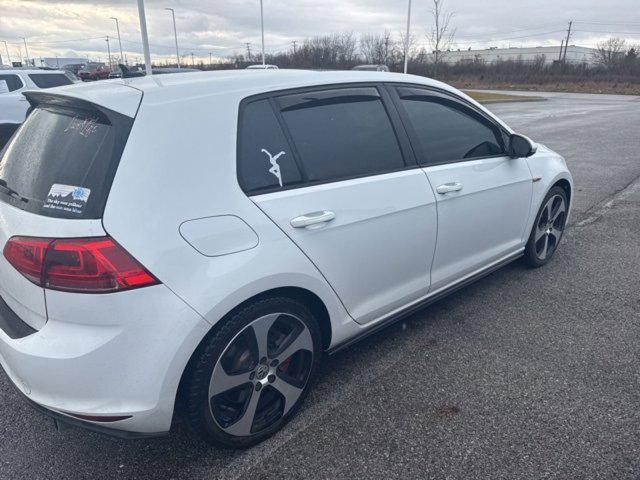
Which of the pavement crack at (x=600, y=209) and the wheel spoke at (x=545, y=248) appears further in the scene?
the pavement crack at (x=600, y=209)

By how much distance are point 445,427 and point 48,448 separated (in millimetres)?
1968

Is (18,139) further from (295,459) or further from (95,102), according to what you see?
(295,459)

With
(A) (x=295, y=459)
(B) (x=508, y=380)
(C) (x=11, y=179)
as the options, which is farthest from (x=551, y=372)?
(C) (x=11, y=179)

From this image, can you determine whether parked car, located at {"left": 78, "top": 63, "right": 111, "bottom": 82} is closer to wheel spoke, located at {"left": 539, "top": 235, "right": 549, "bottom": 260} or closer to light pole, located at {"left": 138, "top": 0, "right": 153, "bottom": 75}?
light pole, located at {"left": 138, "top": 0, "right": 153, "bottom": 75}

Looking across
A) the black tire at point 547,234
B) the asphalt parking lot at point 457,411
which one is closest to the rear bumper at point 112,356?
the asphalt parking lot at point 457,411

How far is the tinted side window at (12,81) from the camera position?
430 inches

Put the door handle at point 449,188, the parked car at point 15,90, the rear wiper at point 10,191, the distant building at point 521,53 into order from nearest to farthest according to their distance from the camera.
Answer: the rear wiper at point 10,191
the door handle at point 449,188
the parked car at point 15,90
the distant building at point 521,53

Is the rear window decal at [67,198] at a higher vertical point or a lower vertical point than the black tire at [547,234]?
higher

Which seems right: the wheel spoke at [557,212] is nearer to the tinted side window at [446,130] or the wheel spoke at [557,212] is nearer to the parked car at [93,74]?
the tinted side window at [446,130]

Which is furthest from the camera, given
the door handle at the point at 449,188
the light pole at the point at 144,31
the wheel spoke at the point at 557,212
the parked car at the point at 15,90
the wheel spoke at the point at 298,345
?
the light pole at the point at 144,31

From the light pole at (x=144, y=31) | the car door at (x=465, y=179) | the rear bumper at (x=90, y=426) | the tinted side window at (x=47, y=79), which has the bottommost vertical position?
the rear bumper at (x=90, y=426)

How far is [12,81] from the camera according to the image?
11078 millimetres

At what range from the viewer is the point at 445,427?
8.07ft

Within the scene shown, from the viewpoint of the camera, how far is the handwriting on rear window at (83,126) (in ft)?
6.65
